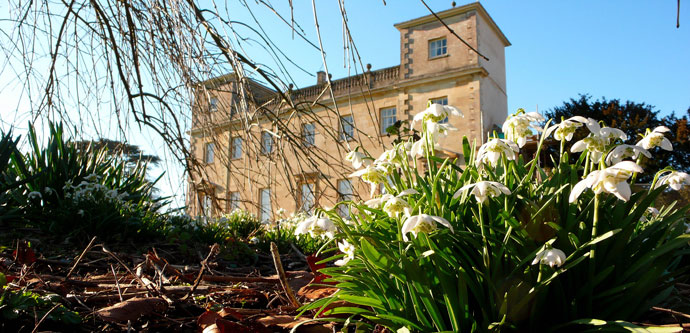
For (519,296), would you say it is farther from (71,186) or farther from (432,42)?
(432,42)

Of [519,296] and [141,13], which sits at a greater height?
[141,13]

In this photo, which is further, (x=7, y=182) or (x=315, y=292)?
(x=7, y=182)

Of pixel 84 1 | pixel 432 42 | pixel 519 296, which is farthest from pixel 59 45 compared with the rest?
pixel 432 42

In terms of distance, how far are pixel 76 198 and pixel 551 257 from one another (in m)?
3.22

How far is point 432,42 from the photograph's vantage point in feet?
56.0

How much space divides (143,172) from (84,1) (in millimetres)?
2581

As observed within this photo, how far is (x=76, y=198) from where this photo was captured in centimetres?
327

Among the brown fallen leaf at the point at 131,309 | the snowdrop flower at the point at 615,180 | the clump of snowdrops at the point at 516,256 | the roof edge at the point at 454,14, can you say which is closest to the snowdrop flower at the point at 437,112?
the clump of snowdrops at the point at 516,256

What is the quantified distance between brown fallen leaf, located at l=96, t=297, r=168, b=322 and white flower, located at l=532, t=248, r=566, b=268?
3.43ft

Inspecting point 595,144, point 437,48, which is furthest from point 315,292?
point 437,48

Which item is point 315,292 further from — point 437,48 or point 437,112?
point 437,48

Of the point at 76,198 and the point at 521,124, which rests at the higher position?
the point at 521,124

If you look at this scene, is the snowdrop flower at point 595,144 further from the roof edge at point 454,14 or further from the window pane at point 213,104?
the roof edge at point 454,14

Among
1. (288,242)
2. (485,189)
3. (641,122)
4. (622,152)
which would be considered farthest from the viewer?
(641,122)
